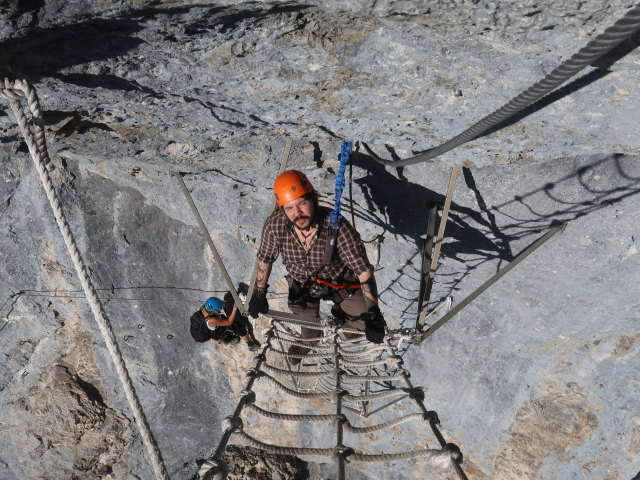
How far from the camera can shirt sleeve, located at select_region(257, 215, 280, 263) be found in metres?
3.63

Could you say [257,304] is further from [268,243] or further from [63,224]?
[63,224]

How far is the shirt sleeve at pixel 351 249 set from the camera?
11.2ft

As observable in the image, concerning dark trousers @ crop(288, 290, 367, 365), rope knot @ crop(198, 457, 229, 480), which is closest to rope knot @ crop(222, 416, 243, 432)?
rope knot @ crop(198, 457, 229, 480)

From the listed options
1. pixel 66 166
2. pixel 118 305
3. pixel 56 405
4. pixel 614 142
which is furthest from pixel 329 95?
pixel 56 405

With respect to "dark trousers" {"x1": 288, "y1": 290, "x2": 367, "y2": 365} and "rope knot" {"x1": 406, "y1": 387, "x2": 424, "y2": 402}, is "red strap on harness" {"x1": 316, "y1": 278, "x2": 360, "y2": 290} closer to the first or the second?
"dark trousers" {"x1": 288, "y1": 290, "x2": 367, "y2": 365}

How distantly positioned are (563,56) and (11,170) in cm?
567

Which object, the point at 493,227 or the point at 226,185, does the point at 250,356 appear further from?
the point at 493,227

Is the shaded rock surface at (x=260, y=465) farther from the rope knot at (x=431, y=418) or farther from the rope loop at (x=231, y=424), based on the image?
the rope knot at (x=431, y=418)

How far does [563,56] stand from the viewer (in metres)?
2.16

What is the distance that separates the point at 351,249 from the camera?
3.43 m

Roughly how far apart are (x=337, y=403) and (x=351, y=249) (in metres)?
1.14

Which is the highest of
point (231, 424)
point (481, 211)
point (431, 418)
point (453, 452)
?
point (481, 211)

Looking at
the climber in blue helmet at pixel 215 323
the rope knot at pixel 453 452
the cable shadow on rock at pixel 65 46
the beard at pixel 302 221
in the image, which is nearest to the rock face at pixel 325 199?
the cable shadow on rock at pixel 65 46

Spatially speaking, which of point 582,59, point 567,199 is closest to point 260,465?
point 567,199
